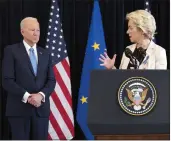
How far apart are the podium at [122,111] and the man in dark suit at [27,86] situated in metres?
2.11

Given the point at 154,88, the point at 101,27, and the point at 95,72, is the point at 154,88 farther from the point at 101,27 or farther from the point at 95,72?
the point at 101,27

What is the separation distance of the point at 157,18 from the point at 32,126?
7.03 feet

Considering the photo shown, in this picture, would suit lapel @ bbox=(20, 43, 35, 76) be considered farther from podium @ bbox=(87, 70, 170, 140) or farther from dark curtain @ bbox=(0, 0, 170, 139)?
podium @ bbox=(87, 70, 170, 140)

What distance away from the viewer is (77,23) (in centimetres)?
546

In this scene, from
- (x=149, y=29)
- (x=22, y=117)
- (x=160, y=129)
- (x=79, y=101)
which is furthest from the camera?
(x=79, y=101)

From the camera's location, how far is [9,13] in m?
5.39

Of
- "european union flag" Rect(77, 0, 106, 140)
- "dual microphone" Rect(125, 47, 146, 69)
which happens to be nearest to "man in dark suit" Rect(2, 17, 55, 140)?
"european union flag" Rect(77, 0, 106, 140)

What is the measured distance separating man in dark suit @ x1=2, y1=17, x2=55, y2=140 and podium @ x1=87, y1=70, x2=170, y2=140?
211 cm

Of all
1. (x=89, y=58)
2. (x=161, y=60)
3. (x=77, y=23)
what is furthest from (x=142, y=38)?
(x=77, y=23)

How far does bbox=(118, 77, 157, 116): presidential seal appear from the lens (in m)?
2.03

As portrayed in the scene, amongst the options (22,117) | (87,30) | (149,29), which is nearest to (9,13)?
(87,30)

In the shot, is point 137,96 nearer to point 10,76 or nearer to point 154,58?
point 154,58

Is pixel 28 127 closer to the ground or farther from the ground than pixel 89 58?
closer to the ground

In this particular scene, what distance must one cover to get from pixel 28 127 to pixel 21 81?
42 centimetres
